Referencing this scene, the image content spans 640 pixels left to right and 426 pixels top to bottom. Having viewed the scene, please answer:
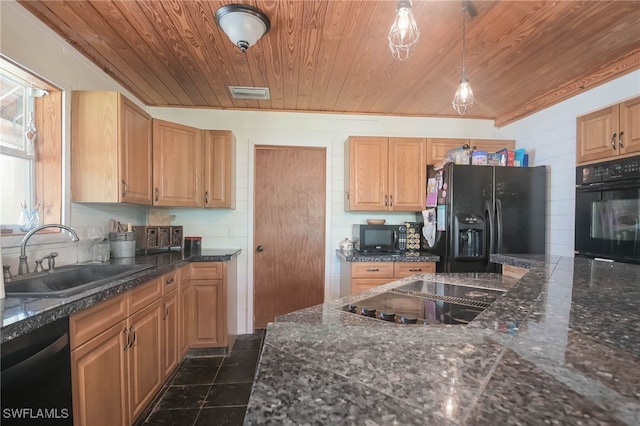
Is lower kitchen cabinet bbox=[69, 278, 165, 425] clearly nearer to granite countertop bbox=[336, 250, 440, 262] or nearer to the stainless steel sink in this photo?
the stainless steel sink

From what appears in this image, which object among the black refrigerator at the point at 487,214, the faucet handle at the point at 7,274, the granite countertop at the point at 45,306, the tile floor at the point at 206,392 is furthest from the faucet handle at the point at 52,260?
the black refrigerator at the point at 487,214

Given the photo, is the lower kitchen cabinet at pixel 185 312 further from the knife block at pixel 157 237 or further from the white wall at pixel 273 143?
the white wall at pixel 273 143

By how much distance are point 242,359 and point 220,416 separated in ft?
2.37

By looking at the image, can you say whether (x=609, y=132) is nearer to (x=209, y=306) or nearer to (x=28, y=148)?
(x=209, y=306)

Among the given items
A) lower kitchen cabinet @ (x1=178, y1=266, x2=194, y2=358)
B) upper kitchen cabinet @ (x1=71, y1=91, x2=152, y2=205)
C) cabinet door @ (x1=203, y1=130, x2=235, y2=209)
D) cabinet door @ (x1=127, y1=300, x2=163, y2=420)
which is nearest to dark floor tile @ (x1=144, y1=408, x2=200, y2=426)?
cabinet door @ (x1=127, y1=300, x2=163, y2=420)

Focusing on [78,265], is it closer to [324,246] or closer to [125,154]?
[125,154]

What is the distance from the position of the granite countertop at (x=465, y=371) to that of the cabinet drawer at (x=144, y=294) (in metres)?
1.25

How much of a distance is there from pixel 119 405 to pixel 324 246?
7.02 feet

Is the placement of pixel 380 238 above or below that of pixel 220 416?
above

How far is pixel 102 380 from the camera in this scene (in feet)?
4.42

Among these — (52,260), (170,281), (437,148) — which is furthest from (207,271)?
(437,148)

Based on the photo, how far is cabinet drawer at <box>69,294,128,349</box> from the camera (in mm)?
1181

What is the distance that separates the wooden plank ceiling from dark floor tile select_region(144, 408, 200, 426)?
239 cm

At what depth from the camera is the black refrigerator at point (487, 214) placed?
8.55ft
